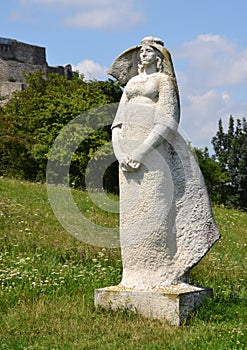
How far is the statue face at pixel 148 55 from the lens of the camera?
805 cm

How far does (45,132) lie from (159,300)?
28614 millimetres

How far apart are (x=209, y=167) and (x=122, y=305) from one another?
46.6 m

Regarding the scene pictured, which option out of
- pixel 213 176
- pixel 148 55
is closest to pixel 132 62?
pixel 148 55

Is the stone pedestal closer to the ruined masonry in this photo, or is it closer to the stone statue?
the stone statue

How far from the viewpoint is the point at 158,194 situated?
7703 mm

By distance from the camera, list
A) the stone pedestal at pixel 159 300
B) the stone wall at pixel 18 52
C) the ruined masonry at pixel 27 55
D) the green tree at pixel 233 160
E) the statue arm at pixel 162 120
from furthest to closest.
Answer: the stone wall at pixel 18 52
the ruined masonry at pixel 27 55
the green tree at pixel 233 160
the statue arm at pixel 162 120
the stone pedestal at pixel 159 300

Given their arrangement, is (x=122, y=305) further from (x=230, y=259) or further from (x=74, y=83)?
(x=74, y=83)

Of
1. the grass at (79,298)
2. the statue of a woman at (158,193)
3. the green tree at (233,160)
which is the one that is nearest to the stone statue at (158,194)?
the statue of a woman at (158,193)

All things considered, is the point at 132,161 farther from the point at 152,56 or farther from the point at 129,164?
the point at 152,56

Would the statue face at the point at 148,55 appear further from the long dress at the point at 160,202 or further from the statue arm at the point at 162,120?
the statue arm at the point at 162,120

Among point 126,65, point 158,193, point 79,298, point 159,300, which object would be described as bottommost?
point 79,298

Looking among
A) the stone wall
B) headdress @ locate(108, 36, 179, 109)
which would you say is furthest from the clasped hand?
the stone wall

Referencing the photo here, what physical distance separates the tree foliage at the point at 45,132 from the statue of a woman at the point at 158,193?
2136cm

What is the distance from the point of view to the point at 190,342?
6.39 meters
